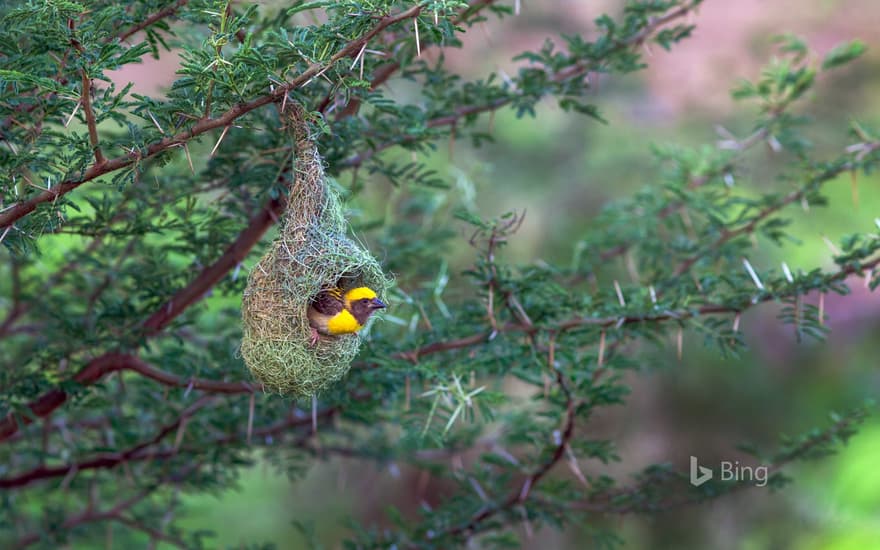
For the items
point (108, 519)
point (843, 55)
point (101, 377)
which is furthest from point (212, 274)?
point (843, 55)

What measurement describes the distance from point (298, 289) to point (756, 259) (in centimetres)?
459

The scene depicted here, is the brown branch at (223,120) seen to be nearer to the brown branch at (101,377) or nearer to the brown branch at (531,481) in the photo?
the brown branch at (101,377)

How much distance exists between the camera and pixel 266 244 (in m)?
3.37

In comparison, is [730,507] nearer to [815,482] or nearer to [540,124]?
[815,482]

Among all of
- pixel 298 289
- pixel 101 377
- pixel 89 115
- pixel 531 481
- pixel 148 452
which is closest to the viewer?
pixel 89 115

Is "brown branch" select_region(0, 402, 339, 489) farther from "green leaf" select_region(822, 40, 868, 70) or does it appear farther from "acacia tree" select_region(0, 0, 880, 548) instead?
"green leaf" select_region(822, 40, 868, 70)

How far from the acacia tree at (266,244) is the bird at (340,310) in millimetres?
306

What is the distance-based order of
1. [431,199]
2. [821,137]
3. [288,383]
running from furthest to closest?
[821,137] → [431,199] → [288,383]

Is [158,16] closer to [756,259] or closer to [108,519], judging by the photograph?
[108,519]

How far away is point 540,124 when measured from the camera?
8953 mm

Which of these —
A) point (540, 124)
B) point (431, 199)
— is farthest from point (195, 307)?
point (540, 124)

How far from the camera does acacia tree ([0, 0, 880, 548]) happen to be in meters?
2.41

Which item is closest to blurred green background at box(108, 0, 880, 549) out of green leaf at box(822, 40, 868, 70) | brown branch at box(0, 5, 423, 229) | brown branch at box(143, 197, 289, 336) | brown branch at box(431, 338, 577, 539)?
green leaf at box(822, 40, 868, 70)

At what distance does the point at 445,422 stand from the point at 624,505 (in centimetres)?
109
